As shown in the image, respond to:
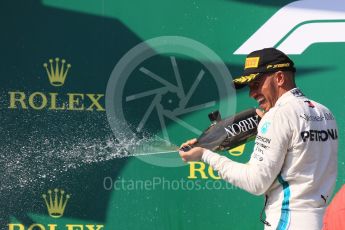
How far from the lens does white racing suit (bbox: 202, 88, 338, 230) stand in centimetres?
247

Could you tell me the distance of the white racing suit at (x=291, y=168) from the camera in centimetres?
247

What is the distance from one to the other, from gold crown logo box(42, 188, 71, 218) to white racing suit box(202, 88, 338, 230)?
69.0 inches

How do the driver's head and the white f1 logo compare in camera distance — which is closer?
the driver's head

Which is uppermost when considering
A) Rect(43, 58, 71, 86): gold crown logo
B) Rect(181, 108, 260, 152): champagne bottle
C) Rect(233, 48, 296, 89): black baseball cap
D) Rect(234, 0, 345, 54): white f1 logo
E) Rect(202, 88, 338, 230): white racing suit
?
Rect(234, 0, 345, 54): white f1 logo

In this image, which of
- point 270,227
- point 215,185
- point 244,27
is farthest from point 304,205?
point 244,27

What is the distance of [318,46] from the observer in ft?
14.3

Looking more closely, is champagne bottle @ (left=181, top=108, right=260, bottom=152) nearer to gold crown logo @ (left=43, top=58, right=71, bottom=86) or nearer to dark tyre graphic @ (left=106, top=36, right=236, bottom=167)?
dark tyre graphic @ (left=106, top=36, right=236, bottom=167)

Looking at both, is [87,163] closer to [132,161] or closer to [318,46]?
[132,161]

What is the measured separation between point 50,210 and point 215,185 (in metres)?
1.08

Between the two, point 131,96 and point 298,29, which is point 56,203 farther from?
point 298,29

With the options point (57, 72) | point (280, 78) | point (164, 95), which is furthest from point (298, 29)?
point (280, 78)

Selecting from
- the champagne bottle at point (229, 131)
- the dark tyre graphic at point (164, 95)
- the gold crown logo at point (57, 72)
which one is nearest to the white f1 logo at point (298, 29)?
the dark tyre graphic at point (164, 95)

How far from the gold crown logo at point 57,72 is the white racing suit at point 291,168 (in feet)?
5.97

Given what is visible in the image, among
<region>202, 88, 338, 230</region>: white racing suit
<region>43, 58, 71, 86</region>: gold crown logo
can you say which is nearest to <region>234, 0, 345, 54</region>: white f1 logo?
<region>43, 58, 71, 86</region>: gold crown logo
